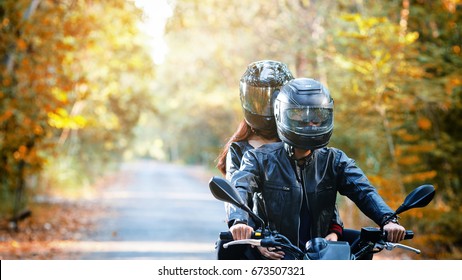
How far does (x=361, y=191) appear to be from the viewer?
3387 millimetres

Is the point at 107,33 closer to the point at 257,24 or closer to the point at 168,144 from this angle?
the point at 257,24

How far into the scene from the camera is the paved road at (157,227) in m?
9.66

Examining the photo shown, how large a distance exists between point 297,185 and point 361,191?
33 cm

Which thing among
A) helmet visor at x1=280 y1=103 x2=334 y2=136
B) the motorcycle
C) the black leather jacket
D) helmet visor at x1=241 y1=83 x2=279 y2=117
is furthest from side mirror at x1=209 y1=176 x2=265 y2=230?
helmet visor at x1=241 y1=83 x2=279 y2=117

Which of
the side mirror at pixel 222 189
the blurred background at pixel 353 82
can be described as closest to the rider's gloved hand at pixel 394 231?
the side mirror at pixel 222 189

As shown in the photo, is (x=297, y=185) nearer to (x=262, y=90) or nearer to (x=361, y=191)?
(x=361, y=191)

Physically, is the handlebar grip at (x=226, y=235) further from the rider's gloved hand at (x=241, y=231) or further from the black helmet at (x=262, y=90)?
the black helmet at (x=262, y=90)

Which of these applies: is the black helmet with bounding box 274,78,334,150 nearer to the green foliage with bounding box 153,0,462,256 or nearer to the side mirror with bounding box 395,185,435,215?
the side mirror with bounding box 395,185,435,215

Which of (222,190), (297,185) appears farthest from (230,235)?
(297,185)

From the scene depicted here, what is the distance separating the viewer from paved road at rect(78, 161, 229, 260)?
→ 380 inches

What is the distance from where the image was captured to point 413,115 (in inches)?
403

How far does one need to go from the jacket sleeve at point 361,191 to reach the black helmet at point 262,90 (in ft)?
2.00

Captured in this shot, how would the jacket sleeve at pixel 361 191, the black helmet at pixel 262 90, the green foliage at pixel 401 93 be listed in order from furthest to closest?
the green foliage at pixel 401 93, the black helmet at pixel 262 90, the jacket sleeve at pixel 361 191

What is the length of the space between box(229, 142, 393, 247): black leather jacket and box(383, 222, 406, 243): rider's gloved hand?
13 cm
